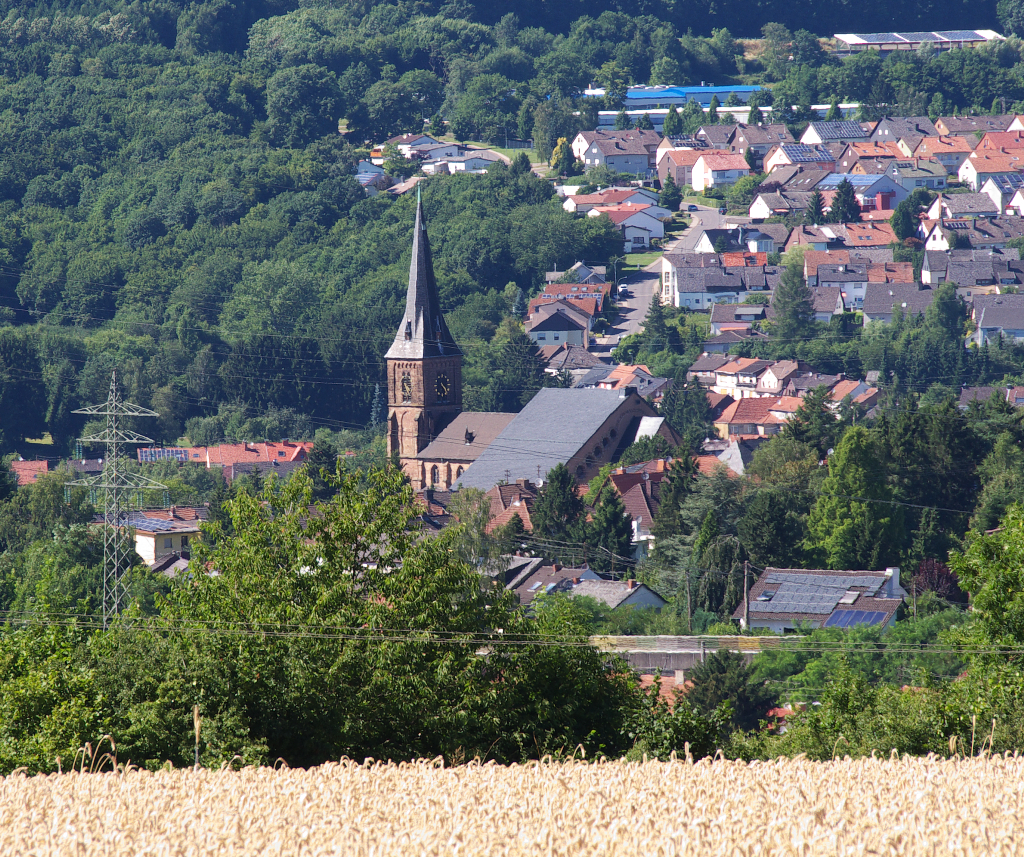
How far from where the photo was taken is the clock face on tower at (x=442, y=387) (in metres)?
82.9

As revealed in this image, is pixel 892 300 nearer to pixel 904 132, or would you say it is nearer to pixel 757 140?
pixel 757 140

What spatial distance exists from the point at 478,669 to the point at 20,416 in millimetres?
92510

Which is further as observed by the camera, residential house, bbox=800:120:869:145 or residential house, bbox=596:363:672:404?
residential house, bbox=800:120:869:145

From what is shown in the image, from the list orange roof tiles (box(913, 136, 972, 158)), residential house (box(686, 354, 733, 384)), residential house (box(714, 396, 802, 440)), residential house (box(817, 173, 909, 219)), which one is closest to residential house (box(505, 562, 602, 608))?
residential house (box(714, 396, 802, 440))

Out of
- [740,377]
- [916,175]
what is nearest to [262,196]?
[740,377]

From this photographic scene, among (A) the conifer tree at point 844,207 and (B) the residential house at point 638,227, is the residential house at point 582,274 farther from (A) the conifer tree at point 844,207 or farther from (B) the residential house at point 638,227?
(A) the conifer tree at point 844,207

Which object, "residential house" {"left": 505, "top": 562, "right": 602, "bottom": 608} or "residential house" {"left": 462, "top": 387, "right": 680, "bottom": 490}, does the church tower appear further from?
"residential house" {"left": 505, "top": 562, "right": 602, "bottom": 608}

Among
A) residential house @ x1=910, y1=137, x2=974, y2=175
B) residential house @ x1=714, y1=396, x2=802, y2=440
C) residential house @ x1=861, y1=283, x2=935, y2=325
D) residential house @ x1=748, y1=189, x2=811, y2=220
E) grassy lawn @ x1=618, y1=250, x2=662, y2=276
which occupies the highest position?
residential house @ x1=910, y1=137, x2=974, y2=175

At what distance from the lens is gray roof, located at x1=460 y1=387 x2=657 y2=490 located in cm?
7881

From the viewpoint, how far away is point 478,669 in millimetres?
18047

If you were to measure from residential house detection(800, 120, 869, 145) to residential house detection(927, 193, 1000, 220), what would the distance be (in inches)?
941

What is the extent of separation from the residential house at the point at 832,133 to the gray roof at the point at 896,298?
45.8 metres

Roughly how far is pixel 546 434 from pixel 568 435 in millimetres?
1225

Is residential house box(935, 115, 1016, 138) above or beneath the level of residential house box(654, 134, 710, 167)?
above
